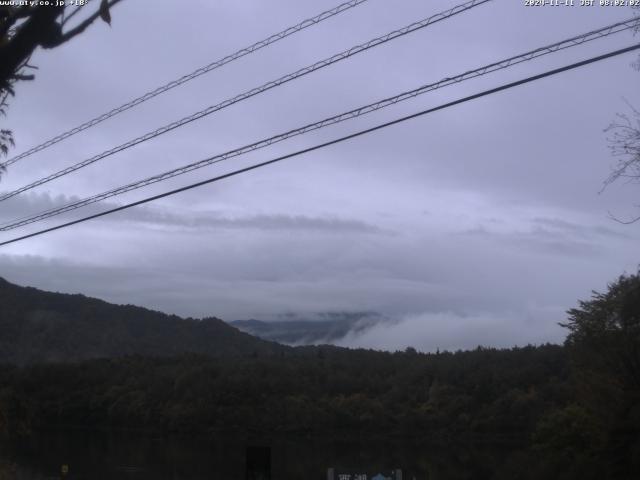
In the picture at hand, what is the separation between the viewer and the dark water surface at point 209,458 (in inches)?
1799

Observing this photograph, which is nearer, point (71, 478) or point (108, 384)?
point (71, 478)

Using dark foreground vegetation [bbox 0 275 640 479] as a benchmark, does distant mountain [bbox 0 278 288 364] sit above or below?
above

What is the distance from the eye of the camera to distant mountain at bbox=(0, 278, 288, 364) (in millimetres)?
110188

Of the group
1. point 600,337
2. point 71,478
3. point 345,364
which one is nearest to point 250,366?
point 345,364

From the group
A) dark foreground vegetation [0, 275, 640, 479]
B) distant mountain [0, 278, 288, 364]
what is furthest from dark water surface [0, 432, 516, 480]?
distant mountain [0, 278, 288, 364]

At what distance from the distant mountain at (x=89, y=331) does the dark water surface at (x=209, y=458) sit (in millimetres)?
31982

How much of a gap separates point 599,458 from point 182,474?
27992mm

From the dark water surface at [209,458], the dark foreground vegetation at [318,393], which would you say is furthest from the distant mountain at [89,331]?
the dark water surface at [209,458]

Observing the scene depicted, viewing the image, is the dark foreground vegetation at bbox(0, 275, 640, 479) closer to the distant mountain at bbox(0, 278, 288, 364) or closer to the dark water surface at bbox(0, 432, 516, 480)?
the dark water surface at bbox(0, 432, 516, 480)

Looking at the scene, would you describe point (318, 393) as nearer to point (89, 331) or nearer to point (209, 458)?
point (209, 458)

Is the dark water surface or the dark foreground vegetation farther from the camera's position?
the dark foreground vegetation

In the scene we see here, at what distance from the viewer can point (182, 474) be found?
1906 inches

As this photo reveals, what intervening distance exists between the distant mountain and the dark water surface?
3198cm

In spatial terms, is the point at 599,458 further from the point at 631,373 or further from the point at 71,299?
the point at 71,299
